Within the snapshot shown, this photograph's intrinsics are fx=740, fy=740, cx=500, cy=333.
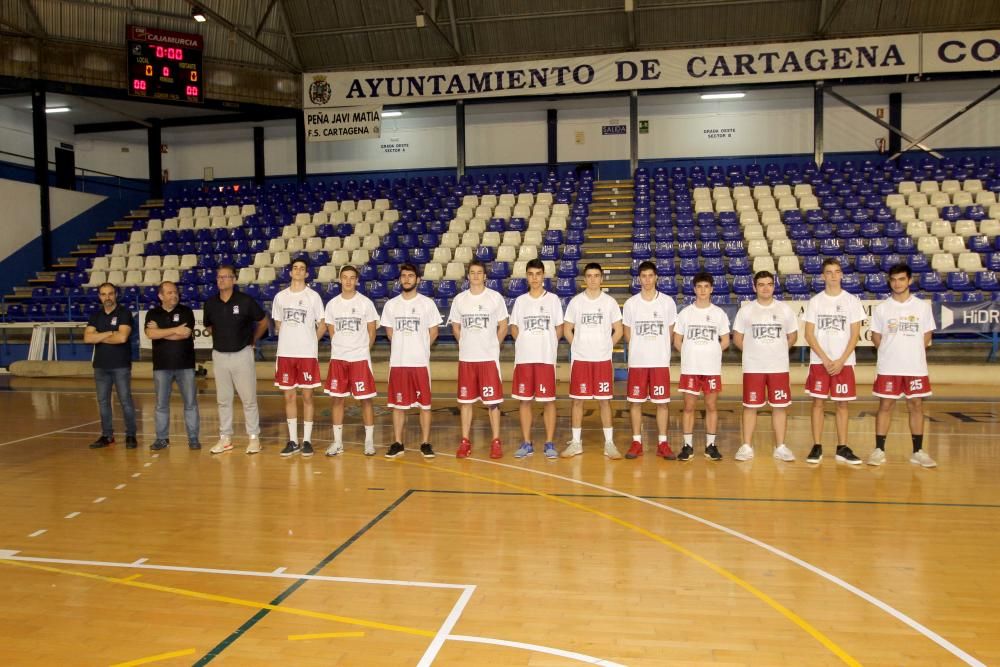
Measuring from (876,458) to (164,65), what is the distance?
1762 cm

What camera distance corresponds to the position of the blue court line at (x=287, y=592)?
3.47m

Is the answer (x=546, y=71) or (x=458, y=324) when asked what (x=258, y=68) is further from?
(x=458, y=324)

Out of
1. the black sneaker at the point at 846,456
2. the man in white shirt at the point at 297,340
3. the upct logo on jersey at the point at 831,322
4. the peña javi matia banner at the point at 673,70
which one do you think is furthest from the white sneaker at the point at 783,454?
the peña javi matia banner at the point at 673,70

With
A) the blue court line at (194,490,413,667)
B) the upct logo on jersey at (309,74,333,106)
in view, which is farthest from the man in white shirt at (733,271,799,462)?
the upct logo on jersey at (309,74,333,106)

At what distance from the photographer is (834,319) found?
23.2 ft

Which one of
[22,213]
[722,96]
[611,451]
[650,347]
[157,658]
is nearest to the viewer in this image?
[157,658]

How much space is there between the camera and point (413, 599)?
4.06 m

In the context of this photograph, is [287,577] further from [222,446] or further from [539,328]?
[222,446]

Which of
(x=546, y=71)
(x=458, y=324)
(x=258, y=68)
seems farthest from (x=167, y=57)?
(x=458, y=324)

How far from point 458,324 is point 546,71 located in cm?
1292

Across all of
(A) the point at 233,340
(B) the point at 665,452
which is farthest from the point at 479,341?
(A) the point at 233,340

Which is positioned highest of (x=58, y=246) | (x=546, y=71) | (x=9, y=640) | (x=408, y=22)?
(x=408, y=22)

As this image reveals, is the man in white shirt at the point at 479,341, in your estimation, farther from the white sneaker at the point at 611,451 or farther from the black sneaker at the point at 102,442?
the black sneaker at the point at 102,442

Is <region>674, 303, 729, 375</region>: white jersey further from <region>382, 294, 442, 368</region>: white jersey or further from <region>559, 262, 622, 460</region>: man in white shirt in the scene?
<region>382, 294, 442, 368</region>: white jersey
